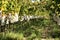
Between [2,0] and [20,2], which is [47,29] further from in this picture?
[2,0]

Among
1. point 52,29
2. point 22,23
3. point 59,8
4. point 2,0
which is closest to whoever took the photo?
point 59,8

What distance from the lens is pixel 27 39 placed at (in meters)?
7.04

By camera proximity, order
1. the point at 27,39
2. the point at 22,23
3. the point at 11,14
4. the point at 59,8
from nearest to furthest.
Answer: the point at 59,8
the point at 27,39
the point at 11,14
the point at 22,23

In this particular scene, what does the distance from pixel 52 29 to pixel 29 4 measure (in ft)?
4.65

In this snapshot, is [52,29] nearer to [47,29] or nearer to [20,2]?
[47,29]

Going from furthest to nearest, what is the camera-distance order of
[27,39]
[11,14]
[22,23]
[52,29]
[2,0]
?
[22,23], [52,29], [11,14], [2,0], [27,39]

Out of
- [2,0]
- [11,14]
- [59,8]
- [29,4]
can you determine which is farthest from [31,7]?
[59,8]

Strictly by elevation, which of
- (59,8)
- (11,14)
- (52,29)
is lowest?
(52,29)

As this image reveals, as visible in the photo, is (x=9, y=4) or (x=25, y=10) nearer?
(x=9, y=4)

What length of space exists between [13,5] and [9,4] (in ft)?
0.53

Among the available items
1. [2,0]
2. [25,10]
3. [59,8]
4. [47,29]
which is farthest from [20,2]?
[59,8]

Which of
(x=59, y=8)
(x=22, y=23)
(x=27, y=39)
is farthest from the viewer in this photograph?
(x=22, y=23)

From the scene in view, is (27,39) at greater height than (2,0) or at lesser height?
lesser

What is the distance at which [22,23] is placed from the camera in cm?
997
